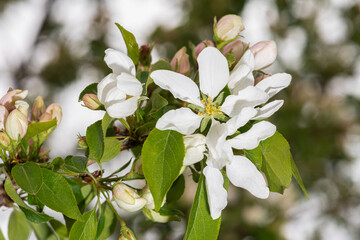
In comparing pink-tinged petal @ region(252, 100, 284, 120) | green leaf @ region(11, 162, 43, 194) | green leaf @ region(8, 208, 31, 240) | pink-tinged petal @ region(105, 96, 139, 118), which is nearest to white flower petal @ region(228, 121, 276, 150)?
pink-tinged petal @ region(252, 100, 284, 120)

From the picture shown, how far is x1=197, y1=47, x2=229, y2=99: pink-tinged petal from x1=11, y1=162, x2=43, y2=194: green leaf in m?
0.22

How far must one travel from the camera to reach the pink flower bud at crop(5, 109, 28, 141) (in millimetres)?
540

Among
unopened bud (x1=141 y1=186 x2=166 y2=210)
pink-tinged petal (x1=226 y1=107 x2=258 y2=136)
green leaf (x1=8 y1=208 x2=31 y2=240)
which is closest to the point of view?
pink-tinged petal (x1=226 y1=107 x2=258 y2=136)

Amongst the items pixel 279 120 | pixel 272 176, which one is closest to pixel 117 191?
pixel 272 176

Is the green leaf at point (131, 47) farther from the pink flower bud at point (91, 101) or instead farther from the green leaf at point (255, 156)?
the green leaf at point (255, 156)

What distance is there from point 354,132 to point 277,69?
1.42ft

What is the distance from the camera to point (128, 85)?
1.60ft

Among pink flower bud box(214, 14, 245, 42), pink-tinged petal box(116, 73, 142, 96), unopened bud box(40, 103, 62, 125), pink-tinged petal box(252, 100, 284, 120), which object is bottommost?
unopened bud box(40, 103, 62, 125)

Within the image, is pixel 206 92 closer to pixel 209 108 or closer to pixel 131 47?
pixel 209 108

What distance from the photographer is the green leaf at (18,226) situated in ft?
2.38

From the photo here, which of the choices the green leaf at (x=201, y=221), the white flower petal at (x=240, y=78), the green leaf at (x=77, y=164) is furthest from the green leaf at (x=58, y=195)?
the white flower petal at (x=240, y=78)

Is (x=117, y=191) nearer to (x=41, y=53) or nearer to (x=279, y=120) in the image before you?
(x=279, y=120)

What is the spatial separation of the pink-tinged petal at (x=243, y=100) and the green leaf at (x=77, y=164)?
185 mm

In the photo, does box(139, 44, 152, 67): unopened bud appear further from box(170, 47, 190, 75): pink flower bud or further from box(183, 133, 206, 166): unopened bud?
box(183, 133, 206, 166): unopened bud
